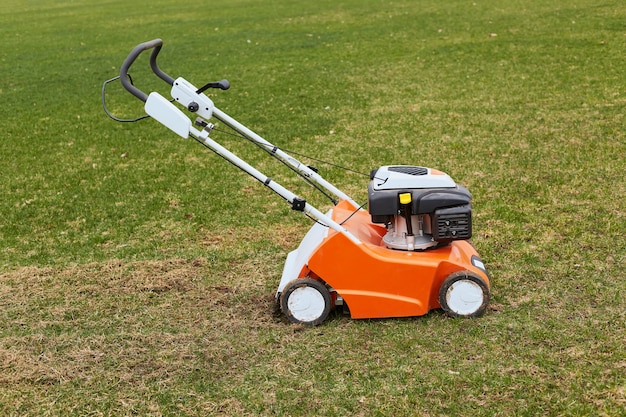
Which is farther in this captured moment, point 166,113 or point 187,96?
point 187,96

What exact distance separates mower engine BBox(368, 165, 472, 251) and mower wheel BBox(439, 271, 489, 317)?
21 cm

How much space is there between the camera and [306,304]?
3.80 meters

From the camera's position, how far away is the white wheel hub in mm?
3789

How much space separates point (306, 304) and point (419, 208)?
2.53ft

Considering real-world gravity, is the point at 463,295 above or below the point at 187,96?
below

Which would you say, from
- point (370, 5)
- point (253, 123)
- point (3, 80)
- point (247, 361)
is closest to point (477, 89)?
point (253, 123)

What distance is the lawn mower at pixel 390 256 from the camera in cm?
369

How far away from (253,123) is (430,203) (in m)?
4.65

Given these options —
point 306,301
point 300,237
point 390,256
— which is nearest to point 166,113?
point 306,301

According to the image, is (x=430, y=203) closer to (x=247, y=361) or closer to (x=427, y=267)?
(x=427, y=267)

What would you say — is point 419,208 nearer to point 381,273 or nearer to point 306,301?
point 381,273

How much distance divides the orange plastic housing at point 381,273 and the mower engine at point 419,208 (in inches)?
4.3

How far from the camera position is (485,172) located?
5.93 meters

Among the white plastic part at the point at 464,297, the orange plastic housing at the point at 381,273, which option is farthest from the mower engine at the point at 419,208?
the white plastic part at the point at 464,297
